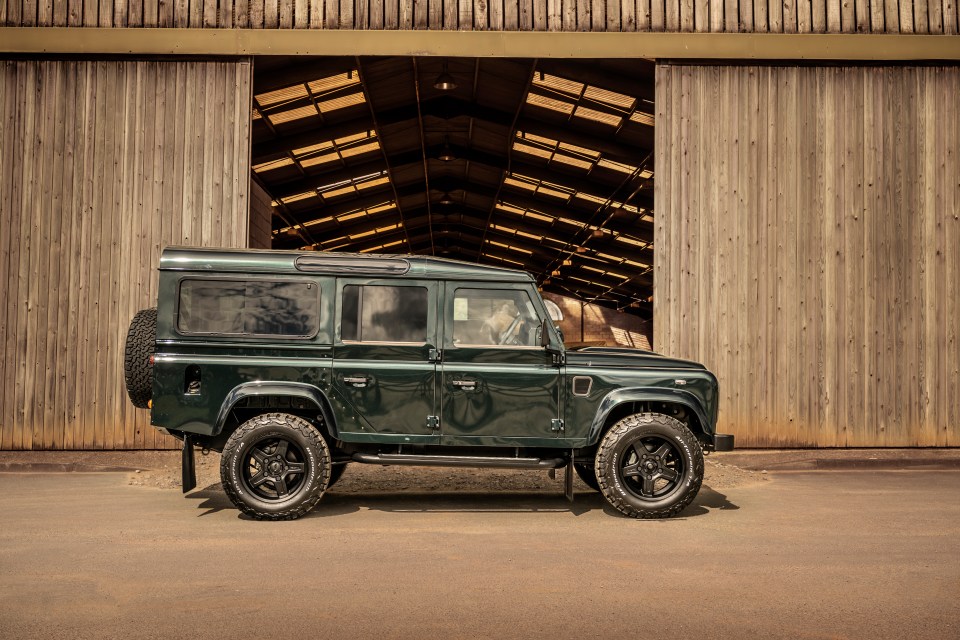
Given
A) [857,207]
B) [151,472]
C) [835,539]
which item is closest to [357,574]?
[835,539]

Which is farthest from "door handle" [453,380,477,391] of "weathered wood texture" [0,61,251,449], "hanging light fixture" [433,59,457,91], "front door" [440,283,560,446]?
"hanging light fixture" [433,59,457,91]

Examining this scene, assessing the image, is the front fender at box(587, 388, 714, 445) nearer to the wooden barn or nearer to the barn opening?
the barn opening

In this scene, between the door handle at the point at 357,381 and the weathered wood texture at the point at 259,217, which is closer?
the door handle at the point at 357,381

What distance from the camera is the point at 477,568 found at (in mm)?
5543

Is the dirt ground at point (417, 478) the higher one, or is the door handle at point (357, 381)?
the door handle at point (357, 381)

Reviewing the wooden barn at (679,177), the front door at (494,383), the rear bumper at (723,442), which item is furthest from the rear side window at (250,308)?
the wooden barn at (679,177)

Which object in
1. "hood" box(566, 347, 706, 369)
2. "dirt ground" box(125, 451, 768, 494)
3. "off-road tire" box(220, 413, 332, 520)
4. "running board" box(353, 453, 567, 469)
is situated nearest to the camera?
"off-road tire" box(220, 413, 332, 520)

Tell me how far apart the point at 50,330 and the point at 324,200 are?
15434 mm

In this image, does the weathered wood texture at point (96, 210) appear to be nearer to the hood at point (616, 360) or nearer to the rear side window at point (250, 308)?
the rear side window at point (250, 308)

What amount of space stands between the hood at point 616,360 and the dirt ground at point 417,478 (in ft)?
5.94

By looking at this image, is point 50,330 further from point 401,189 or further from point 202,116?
point 401,189

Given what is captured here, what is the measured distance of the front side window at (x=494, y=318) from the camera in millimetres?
7492

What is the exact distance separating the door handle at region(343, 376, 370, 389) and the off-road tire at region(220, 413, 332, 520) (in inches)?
18.7

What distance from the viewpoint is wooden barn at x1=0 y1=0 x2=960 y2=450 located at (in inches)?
434
